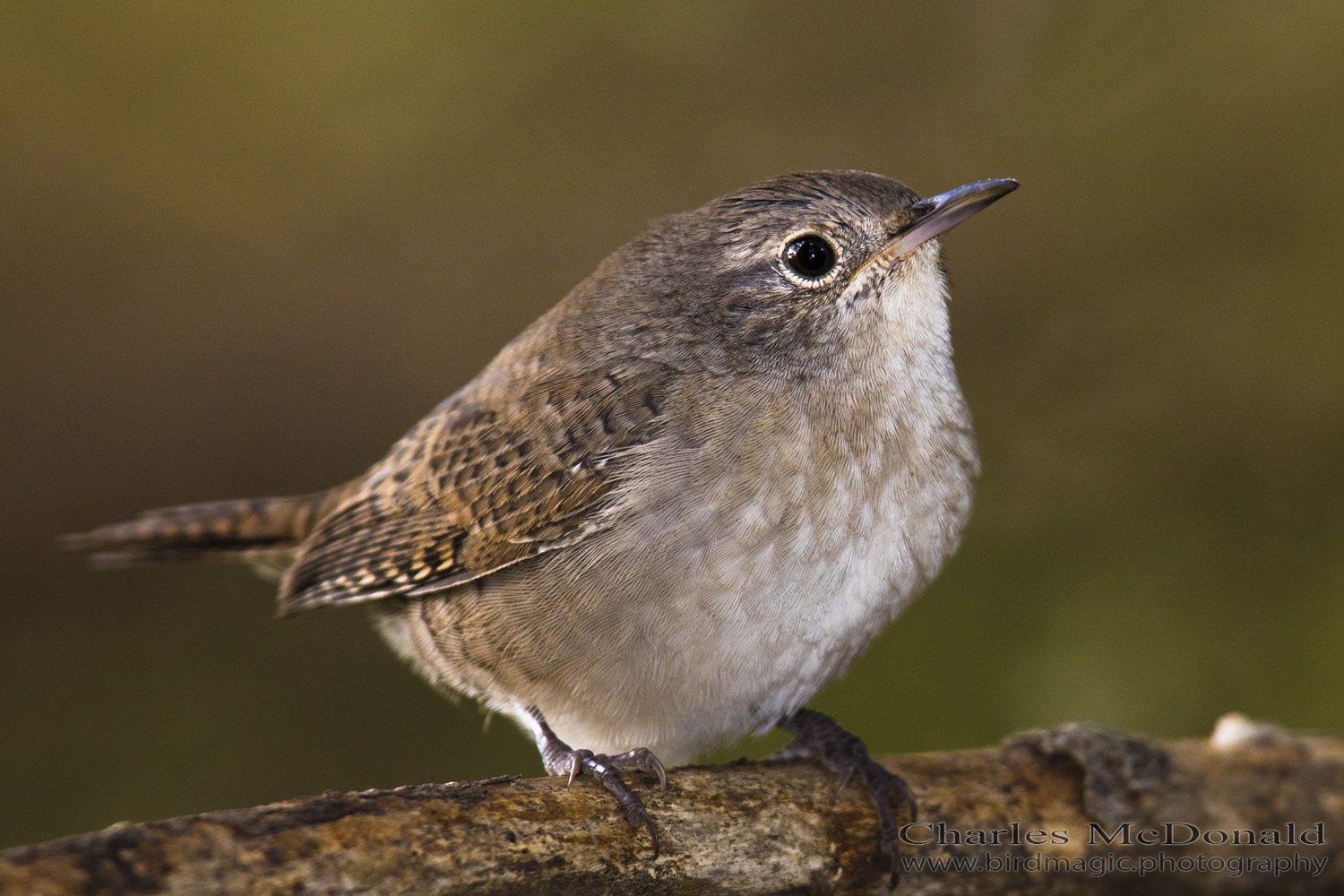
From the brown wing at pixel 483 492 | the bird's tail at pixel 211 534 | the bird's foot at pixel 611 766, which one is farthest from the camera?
the bird's tail at pixel 211 534

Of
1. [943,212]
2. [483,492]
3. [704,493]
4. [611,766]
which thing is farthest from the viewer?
[483,492]

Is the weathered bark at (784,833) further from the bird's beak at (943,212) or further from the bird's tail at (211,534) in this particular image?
the bird's tail at (211,534)

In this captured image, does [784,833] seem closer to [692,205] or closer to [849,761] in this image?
[849,761]

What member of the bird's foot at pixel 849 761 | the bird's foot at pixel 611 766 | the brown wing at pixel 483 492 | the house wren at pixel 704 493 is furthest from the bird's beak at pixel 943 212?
the bird's foot at pixel 611 766

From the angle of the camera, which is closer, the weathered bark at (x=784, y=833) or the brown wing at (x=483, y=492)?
the weathered bark at (x=784, y=833)

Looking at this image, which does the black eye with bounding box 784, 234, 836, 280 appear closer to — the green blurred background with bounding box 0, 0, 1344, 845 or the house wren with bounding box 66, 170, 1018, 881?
the house wren with bounding box 66, 170, 1018, 881

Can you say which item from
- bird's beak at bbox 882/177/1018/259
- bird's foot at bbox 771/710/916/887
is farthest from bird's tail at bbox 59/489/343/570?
bird's beak at bbox 882/177/1018/259

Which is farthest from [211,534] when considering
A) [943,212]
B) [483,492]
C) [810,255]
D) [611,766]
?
[943,212]

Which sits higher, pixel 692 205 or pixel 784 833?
pixel 692 205
